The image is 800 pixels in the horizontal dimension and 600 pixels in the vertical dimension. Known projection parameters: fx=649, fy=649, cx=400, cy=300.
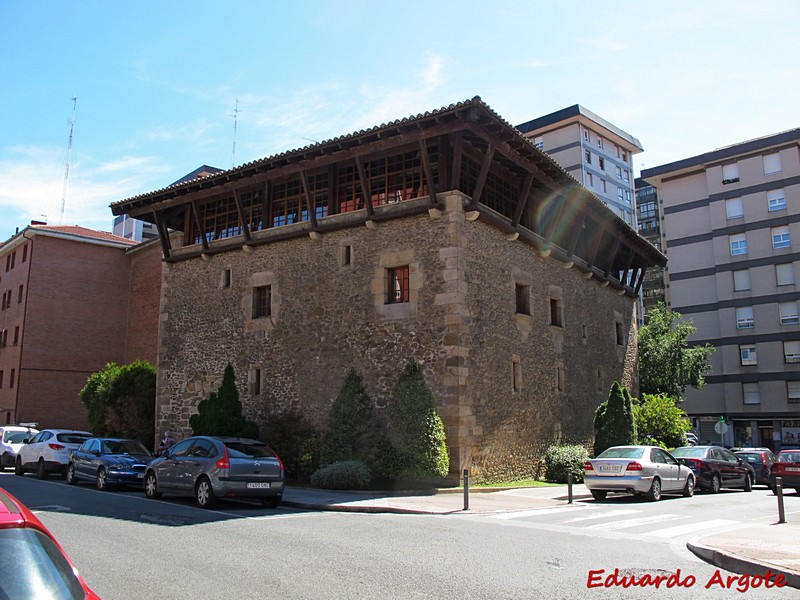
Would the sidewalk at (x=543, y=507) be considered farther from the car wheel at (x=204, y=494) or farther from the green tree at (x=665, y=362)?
the green tree at (x=665, y=362)

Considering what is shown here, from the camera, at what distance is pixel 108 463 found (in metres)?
16.3

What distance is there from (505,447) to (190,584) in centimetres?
1374

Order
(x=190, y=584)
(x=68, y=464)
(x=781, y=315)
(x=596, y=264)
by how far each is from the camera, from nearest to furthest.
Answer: (x=190, y=584) < (x=68, y=464) < (x=596, y=264) < (x=781, y=315)

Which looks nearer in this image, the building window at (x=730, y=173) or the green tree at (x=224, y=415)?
the green tree at (x=224, y=415)

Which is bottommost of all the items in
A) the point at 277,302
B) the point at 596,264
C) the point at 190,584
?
the point at 190,584

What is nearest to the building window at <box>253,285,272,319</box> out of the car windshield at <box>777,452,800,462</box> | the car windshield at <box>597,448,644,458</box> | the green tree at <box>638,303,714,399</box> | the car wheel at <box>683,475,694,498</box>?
the car windshield at <box>597,448,644,458</box>

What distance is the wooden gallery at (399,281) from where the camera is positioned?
58.6 ft

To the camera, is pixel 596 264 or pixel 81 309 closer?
pixel 596 264

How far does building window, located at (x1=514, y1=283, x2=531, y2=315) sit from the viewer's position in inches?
837

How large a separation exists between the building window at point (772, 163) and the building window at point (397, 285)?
126 ft

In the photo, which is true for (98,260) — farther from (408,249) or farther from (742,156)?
(742,156)

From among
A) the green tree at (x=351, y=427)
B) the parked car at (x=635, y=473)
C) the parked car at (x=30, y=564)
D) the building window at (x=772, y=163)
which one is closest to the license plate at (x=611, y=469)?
the parked car at (x=635, y=473)

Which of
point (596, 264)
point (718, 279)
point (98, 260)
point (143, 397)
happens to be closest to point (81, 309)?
point (98, 260)

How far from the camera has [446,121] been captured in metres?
17.0
